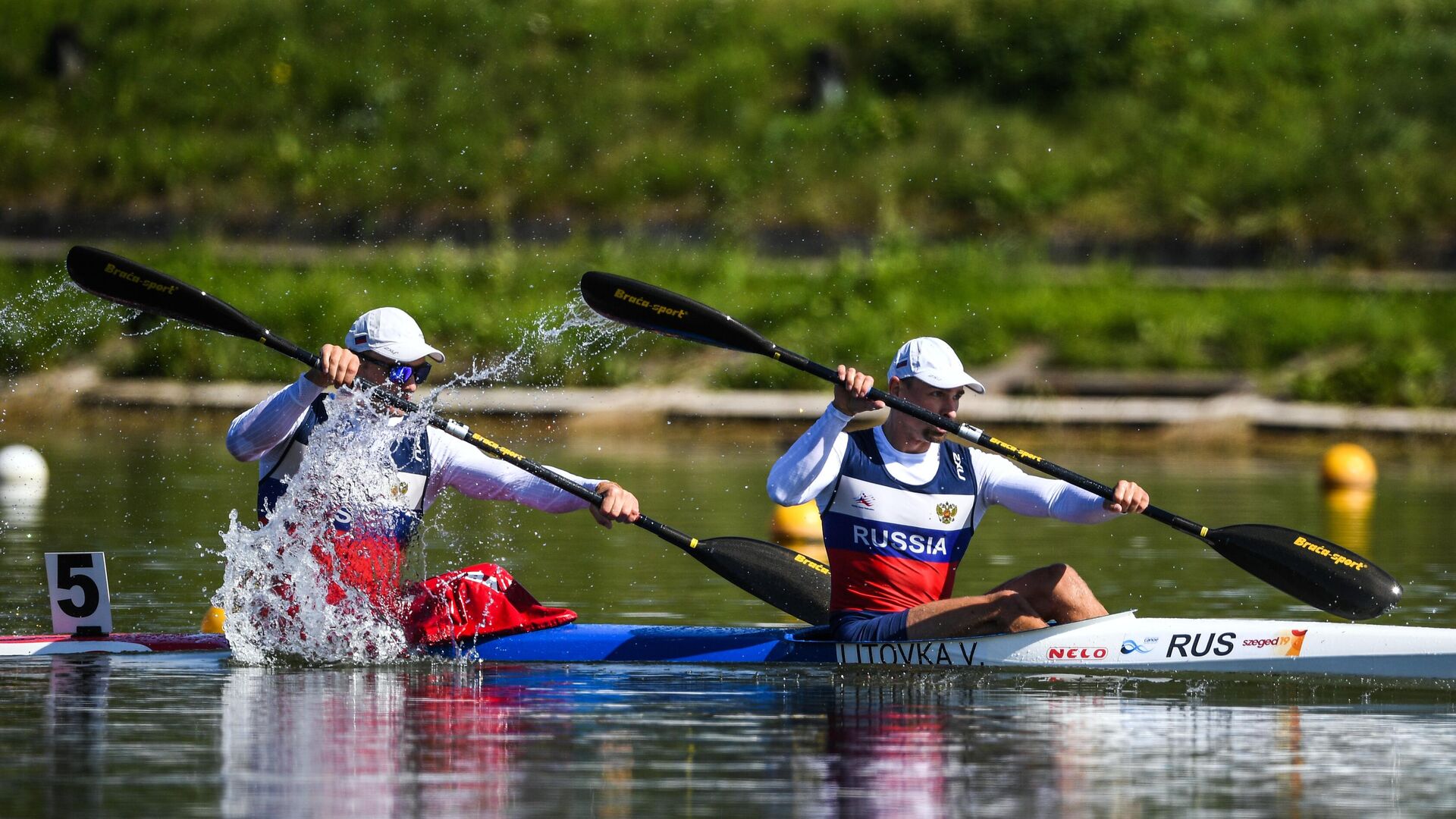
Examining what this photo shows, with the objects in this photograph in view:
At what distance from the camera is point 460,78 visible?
3431 cm

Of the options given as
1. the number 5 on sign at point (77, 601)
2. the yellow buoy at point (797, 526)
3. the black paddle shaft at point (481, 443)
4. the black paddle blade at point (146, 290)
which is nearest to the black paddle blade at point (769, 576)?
the black paddle shaft at point (481, 443)

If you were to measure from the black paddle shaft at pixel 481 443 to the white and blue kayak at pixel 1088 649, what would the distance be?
62 cm

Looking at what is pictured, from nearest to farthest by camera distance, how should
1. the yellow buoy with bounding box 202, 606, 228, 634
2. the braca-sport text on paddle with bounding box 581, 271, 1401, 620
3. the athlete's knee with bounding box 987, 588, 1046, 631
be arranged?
the athlete's knee with bounding box 987, 588, 1046, 631
the braca-sport text on paddle with bounding box 581, 271, 1401, 620
the yellow buoy with bounding box 202, 606, 228, 634

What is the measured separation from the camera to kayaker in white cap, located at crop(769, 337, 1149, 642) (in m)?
8.88

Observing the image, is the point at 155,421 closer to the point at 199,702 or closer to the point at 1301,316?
the point at 1301,316

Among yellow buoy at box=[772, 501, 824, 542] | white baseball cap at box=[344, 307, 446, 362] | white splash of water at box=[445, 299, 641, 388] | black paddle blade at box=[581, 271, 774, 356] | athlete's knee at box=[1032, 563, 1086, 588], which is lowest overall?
athlete's knee at box=[1032, 563, 1086, 588]

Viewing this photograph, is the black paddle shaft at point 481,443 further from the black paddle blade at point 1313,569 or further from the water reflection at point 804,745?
the black paddle blade at point 1313,569

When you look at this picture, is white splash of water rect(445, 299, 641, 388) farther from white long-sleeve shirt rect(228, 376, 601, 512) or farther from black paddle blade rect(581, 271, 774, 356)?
white long-sleeve shirt rect(228, 376, 601, 512)

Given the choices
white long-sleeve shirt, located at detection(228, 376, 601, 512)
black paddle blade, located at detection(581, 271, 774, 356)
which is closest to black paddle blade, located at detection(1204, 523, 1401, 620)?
black paddle blade, located at detection(581, 271, 774, 356)

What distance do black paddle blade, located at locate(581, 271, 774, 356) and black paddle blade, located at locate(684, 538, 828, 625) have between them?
1.06 m

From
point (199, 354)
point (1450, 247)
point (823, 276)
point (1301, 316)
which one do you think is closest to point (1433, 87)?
point (1450, 247)

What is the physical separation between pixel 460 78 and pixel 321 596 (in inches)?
1023

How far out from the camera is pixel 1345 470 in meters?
18.9

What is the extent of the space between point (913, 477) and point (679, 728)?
200 centimetres
